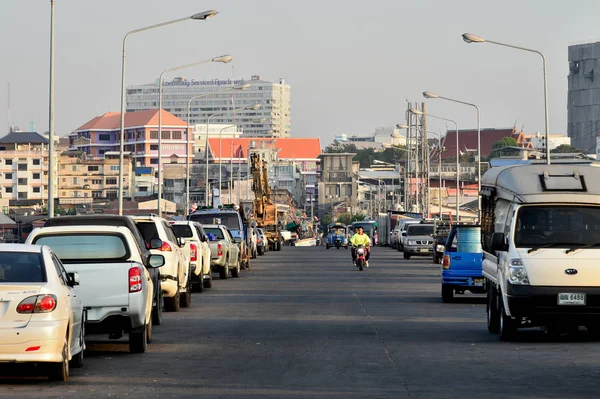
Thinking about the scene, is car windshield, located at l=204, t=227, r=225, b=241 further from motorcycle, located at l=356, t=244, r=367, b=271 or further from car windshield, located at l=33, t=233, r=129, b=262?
car windshield, located at l=33, t=233, r=129, b=262

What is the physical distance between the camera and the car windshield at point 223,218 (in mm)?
51062

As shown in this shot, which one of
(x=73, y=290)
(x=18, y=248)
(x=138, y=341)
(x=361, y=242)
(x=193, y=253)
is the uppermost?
(x=18, y=248)

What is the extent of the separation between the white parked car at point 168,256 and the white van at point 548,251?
6879 mm

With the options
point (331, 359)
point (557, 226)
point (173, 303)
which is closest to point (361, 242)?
point (173, 303)

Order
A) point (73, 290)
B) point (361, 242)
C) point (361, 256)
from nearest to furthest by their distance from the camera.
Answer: point (73, 290) < point (361, 256) < point (361, 242)

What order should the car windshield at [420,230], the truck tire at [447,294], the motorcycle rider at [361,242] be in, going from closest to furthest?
the truck tire at [447,294] < the motorcycle rider at [361,242] < the car windshield at [420,230]

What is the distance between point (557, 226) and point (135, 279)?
638 cm

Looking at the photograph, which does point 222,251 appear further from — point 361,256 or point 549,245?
point 549,245

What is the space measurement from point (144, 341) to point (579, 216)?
21.6 feet

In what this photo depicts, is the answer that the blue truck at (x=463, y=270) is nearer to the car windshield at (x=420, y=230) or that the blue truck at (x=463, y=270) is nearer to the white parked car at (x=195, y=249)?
the white parked car at (x=195, y=249)

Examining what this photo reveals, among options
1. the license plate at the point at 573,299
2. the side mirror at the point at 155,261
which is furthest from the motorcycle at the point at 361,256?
the side mirror at the point at 155,261

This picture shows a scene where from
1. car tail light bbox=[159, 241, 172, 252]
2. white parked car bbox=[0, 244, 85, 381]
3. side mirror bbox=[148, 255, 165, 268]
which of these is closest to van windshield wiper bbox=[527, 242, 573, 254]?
side mirror bbox=[148, 255, 165, 268]

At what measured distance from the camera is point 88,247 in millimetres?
17609

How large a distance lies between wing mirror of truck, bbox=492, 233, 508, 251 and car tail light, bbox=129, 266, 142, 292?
17.8 ft
